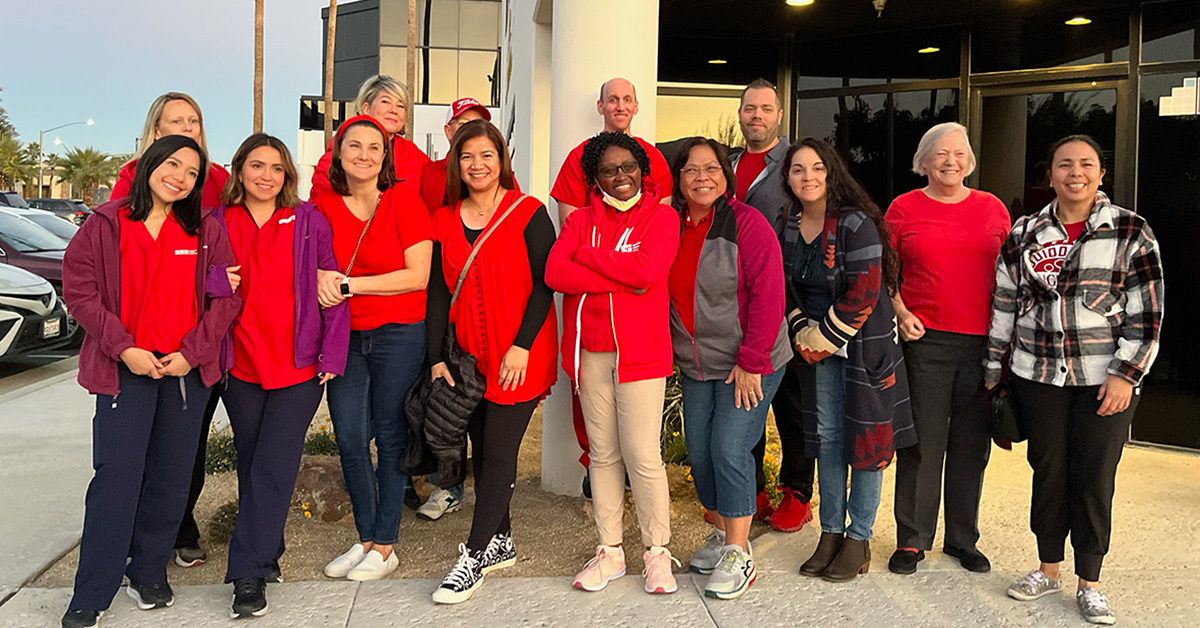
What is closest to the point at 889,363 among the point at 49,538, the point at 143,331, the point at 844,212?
the point at 844,212

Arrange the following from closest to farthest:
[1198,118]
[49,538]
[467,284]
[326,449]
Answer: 1. [467,284]
2. [49,538]
3. [326,449]
4. [1198,118]

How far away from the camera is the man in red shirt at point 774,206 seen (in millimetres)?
4258

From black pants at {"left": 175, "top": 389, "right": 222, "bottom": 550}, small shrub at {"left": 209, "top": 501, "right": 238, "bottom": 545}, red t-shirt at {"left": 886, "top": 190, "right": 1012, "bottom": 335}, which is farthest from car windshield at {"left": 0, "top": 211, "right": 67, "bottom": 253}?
red t-shirt at {"left": 886, "top": 190, "right": 1012, "bottom": 335}

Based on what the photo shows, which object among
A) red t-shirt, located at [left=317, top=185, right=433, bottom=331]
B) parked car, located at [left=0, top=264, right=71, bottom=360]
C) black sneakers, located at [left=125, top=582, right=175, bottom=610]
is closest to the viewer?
black sneakers, located at [left=125, top=582, right=175, bottom=610]

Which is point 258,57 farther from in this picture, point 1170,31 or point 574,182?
point 1170,31

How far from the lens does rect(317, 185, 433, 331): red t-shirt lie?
379 cm

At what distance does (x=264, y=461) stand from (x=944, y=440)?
3009 mm

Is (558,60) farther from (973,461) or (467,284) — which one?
(973,461)

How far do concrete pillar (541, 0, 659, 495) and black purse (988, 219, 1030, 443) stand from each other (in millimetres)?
2225

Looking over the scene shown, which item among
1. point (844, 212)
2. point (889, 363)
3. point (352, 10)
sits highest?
point (352, 10)

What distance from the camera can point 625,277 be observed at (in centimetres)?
354

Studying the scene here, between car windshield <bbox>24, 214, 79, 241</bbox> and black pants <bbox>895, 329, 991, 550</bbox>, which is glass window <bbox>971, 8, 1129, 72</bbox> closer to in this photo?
black pants <bbox>895, 329, 991, 550</bbox>

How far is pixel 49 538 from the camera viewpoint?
4.51m

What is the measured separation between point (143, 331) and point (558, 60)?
9.01 feet
